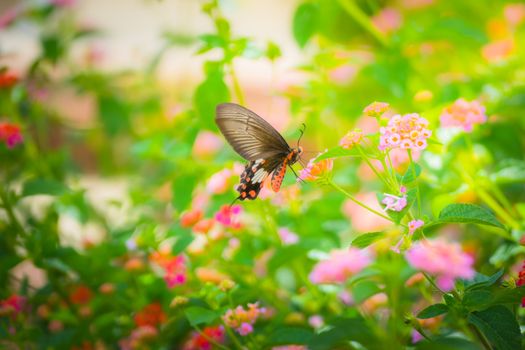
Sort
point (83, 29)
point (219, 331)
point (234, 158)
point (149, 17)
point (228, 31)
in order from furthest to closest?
point (149, 17), point (83, 29), point (234, 158), point (228, 31), point (219, 331)

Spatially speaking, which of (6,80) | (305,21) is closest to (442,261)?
(305,21)

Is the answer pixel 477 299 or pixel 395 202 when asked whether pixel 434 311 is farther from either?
pixel 395 202

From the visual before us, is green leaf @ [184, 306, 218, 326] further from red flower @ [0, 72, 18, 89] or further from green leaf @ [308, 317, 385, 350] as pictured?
red flower @ [0, 72, 18, 89]

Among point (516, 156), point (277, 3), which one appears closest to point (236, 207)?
point (516, 156)

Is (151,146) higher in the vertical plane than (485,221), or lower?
higher

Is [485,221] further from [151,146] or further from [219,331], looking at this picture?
[151,146]

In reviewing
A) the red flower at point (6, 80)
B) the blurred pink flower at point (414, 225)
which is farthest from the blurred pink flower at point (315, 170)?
the red flower at point (6, 80)
